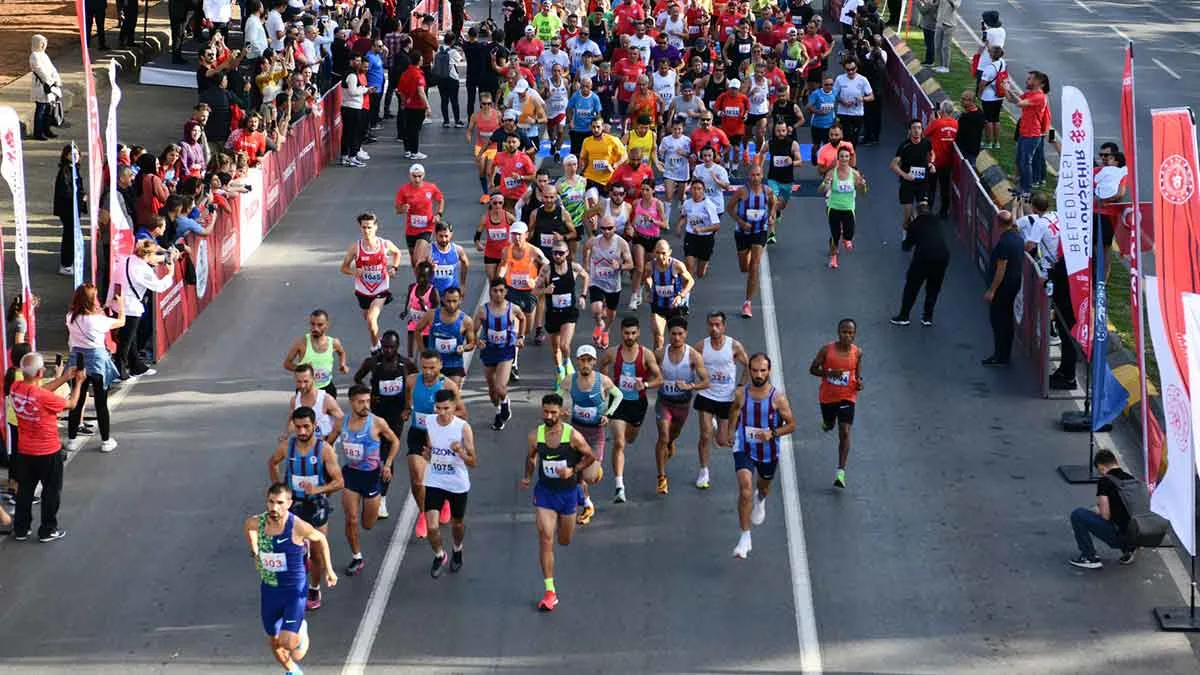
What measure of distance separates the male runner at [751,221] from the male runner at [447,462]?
834 centimetres

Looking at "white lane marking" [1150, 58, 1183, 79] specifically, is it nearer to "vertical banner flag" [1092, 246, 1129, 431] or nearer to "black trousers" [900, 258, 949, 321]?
"black trousers" [900, 258, 949, 321]

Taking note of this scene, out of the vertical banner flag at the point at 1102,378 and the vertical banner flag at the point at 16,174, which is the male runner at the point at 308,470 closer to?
the vertical banner flag at the point at 16,174

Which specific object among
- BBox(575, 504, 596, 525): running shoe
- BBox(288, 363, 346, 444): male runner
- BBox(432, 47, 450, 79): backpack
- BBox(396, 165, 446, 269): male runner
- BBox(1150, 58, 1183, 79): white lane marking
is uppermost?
BBox(432, 47, 450, 79): backpack

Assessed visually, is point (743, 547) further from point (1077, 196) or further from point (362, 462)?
point (1077, 196)

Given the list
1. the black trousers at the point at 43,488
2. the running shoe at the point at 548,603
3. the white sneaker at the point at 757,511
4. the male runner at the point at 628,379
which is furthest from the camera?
the male runner at the point at 628,379

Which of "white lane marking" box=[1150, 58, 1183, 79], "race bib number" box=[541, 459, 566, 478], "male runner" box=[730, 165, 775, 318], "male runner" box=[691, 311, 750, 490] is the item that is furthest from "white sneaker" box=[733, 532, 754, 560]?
"white lane marking" box=[1150, 58, 1183, 79]

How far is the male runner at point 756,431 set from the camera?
17359 mm

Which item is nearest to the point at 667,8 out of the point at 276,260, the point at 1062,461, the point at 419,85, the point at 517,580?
the point at 419,85

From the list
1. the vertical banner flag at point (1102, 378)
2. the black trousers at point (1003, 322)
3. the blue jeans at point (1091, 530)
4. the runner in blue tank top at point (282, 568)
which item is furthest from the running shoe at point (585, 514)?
the black trousers at point (1003, 322)

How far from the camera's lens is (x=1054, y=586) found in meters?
17.0

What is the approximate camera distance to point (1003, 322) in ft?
73.8

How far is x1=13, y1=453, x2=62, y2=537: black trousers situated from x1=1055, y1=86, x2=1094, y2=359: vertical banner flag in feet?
34.3

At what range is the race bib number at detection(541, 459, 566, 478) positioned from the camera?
16.3 meters

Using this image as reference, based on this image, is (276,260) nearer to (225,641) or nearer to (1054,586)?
(225,641)
